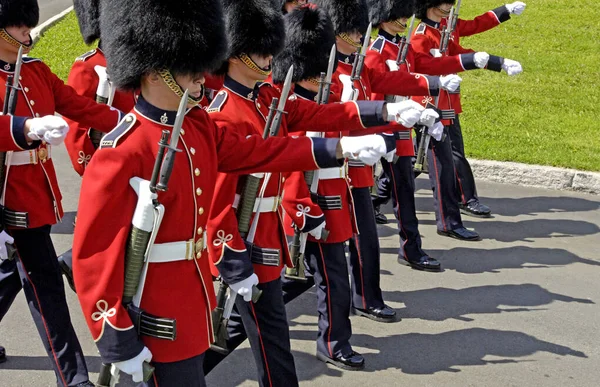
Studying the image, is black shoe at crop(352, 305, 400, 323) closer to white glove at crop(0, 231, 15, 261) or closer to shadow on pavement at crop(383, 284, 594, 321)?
shadow on pavement at crop(383, 284, 594, 321)

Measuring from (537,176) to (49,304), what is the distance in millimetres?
5648

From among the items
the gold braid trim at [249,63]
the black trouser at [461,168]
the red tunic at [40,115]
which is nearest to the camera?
the gold braid trim at [249,63]

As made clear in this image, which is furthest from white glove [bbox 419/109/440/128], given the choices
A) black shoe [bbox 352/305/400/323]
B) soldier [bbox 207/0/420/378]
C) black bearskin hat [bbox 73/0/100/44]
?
black bearskin hat [bbox 73/0/100/44]

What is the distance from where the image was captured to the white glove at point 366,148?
116 inches

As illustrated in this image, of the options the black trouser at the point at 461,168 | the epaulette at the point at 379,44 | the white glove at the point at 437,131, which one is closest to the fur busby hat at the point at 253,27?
the epaulette at the point at 379,44

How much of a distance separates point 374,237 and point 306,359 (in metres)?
0.87

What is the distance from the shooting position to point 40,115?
4.23m

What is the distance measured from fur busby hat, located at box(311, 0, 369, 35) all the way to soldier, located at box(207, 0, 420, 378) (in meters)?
1.28

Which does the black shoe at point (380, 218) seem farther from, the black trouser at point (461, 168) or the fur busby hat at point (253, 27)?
the fur busby hat at point (253, 27)

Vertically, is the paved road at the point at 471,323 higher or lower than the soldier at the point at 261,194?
lower

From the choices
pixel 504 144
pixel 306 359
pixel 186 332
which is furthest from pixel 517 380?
pixel 504 144

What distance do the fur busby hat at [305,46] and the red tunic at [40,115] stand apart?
0.94 m

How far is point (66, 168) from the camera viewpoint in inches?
335

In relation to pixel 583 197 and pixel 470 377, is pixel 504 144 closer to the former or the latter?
pixel 583 197
